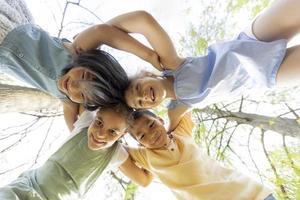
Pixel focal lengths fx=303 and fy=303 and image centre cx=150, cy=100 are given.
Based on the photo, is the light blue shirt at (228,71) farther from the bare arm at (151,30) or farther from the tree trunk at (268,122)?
the tree trunk at (268,122)

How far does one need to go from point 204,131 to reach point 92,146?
151cm

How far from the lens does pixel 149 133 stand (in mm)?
1630

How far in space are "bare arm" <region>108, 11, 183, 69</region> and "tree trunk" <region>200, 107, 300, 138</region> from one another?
39.4 inches

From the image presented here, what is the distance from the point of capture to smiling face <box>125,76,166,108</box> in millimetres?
1503

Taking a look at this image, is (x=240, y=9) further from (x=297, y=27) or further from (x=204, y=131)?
(x=297, y=27)

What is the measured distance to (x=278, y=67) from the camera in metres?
1.33

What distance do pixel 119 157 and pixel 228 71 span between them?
769 millimetres

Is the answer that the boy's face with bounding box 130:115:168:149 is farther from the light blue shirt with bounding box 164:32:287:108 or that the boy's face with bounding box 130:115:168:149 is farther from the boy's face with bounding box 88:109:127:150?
the light blue shirt with bounding box 164:32:287:108

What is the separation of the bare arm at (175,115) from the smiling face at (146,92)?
22 cm

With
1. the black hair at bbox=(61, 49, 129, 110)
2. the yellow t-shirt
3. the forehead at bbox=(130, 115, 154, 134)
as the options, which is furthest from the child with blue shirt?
the yellow t-shirt

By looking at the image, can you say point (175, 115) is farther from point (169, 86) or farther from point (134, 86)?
point (134, 86)

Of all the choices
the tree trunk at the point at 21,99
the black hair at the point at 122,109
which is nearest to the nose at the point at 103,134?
the black hair at the point at 122,109

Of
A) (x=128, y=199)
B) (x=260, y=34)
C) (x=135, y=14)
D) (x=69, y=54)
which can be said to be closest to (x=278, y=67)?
(x=260, y=34)

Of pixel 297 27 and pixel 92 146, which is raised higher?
pixel 297 27
